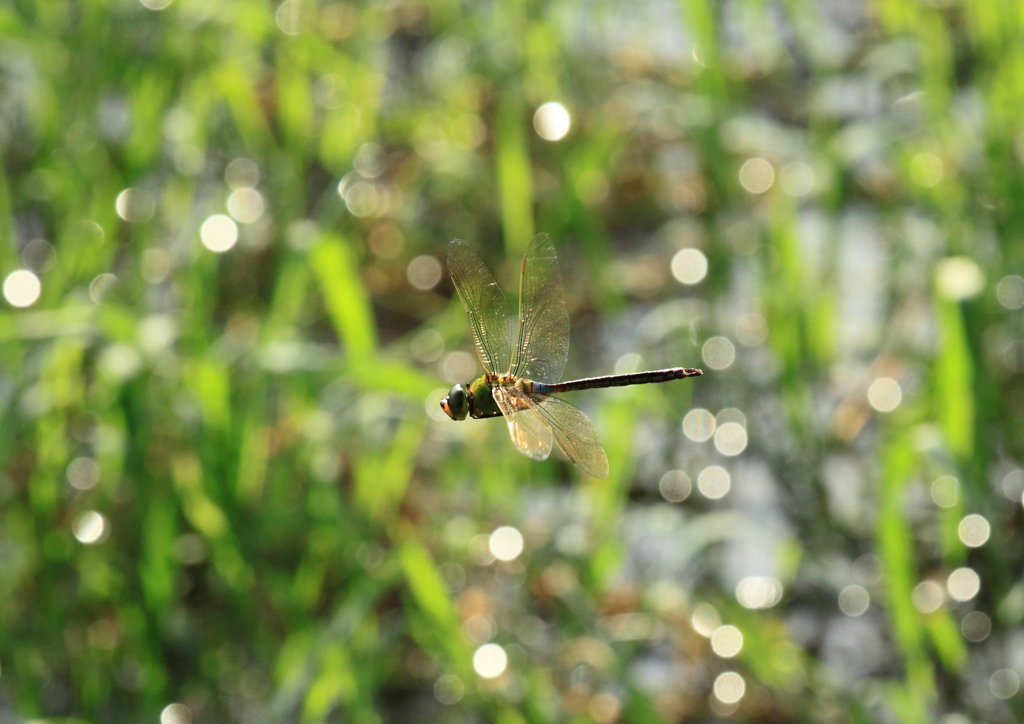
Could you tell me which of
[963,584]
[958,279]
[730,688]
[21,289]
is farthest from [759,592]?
[21,289]

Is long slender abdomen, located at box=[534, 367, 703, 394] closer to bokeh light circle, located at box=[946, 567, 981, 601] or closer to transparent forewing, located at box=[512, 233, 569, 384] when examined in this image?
transparent forewing, located at box=[512, 233, 569, 384]

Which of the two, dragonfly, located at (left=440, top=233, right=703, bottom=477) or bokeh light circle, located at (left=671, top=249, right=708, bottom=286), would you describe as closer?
dragonfly, located at (left=440, top=233, right=703, bottom=477)

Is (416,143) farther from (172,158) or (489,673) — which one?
(489,673)

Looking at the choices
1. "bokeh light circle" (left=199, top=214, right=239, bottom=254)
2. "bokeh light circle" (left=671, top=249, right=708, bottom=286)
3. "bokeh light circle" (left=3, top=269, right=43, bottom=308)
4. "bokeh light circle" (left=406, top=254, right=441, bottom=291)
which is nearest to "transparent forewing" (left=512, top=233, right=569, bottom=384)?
"bokeh light circle" (left=199, top=214, right=239, bottom=254)

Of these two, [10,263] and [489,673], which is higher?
[10,263]

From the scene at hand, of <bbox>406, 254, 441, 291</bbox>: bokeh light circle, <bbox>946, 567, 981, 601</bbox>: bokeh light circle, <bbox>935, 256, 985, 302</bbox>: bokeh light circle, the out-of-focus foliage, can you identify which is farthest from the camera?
<bbox>406, 254, 441, 291</bbox>: bokeh light circle

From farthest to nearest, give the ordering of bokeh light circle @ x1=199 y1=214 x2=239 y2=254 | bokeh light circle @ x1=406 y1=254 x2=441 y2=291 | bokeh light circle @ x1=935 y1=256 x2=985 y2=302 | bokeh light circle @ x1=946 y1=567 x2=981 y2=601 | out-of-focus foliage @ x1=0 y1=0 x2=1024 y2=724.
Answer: bokeh light circle @ x1=406 y1=254 x2=441 y2=291
bokeh light circle @ x1=199 y1=214 x2=239 y2=254
bokeh light circle @ x1=946 y1=567 x2=981 y2=601
out-of-focus foliage @ x1=0 y1=0 x2=1024 y2=724
bokeh light circle @ x1=935 y1=256 x2=985 y2=302

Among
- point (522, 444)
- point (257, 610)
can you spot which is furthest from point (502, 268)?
point (522, 444)
